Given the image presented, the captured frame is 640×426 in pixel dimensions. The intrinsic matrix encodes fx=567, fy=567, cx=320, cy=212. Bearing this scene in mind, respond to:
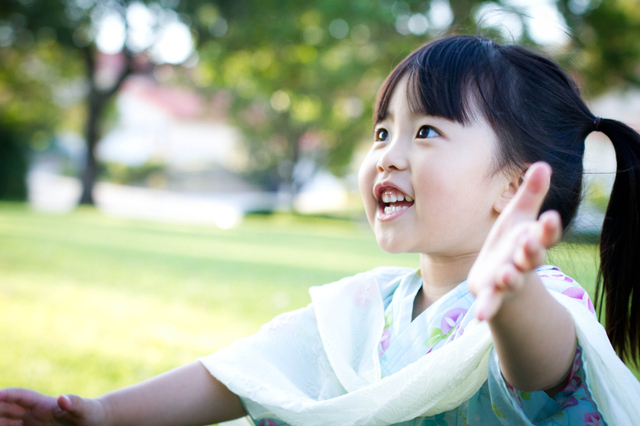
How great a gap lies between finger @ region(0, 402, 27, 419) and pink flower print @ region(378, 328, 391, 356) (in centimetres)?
85

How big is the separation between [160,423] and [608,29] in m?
14.7

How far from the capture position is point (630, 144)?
1492 mm

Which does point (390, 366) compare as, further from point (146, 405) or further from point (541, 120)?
Result: point (541, 120)

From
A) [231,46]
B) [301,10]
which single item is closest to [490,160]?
[301,10]

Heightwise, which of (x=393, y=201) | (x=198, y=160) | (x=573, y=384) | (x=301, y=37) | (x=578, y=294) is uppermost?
(x=301, y=37)

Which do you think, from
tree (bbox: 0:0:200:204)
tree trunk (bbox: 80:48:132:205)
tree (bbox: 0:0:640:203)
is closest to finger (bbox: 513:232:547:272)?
tree (bbox: 0:0:640:203)

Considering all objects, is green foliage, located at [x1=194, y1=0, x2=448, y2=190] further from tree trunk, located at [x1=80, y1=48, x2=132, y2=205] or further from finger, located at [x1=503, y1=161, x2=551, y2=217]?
finger, located at [x1=503, y1=161, x2=551, y2=217]

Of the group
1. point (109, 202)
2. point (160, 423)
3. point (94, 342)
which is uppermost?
point (160, 423)

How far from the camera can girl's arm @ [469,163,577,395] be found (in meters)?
0.80

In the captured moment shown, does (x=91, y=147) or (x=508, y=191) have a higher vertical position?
(x=508, y=191)

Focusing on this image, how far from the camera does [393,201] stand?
138 centimetres

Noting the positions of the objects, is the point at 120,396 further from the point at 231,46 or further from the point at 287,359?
the point at 231,46

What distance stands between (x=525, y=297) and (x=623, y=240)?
28.9 inches

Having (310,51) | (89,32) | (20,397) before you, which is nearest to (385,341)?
(20,397)
